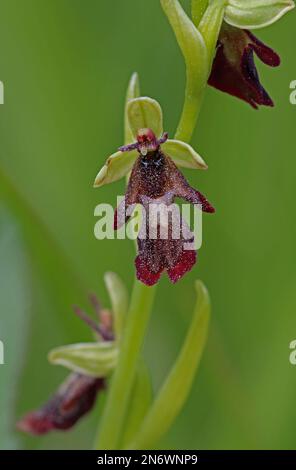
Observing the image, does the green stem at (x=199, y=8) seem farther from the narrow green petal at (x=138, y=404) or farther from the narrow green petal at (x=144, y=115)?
the narrow green petal at (x=138, y=404)

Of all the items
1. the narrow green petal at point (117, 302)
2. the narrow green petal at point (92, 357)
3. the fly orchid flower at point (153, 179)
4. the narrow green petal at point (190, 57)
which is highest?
the narrow green petal at point (190, 57)

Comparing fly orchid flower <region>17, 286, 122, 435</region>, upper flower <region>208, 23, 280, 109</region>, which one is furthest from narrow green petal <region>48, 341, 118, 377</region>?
upper flower <region>208, 23, 280, 109</region>

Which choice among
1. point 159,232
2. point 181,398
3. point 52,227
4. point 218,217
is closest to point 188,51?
point 159,232

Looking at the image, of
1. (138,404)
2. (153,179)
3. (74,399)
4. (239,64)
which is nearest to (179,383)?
(138,404)

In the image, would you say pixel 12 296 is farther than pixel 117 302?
Yes

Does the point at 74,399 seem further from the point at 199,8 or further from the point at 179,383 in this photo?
the point at 199,8

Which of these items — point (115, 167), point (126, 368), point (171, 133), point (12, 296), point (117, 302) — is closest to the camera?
point (115, 167)

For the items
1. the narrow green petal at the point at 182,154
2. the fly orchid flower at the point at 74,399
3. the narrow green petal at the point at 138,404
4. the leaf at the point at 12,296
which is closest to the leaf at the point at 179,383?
the narrow green petal at the point at 138,404
